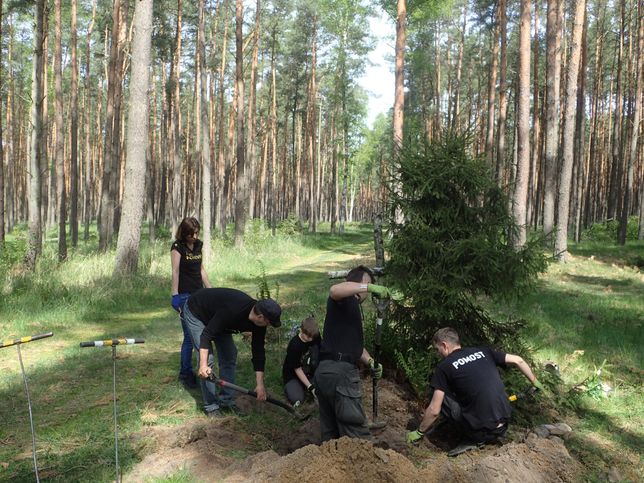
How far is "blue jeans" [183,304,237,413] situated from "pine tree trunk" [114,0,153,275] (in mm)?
7013

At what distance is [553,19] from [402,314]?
51.5 feet

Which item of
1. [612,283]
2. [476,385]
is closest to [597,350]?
[476,385]

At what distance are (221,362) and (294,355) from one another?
987 millimetres

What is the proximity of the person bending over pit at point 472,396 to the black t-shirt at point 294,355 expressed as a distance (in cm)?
166

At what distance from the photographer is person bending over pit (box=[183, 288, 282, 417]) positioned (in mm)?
4617

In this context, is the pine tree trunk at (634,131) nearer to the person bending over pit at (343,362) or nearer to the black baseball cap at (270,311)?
the person bending over pit at (343,362)

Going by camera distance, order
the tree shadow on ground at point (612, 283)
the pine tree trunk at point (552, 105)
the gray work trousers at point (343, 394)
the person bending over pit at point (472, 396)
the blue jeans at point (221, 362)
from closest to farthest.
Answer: the gray work trousers at point (343, 394) < the person bending over pit at point (472, 396) < the blue jeans at point (221, 362) < the tree shadow on ground at point (612, 283) < the pine tree trunk at point (552, 105)

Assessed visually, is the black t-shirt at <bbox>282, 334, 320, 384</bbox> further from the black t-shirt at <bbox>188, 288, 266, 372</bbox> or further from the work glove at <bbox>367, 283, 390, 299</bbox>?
the work glove at <bbox>367, 283, 390, 299</bbox>

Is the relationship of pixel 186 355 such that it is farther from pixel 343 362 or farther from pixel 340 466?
pixel 340 466

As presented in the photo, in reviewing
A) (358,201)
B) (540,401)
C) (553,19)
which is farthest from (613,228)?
(358,201)

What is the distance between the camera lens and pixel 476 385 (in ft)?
15.8

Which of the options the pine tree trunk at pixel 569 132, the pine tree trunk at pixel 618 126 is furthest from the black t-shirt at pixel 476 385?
the pine tree trunk at pixel 618 126

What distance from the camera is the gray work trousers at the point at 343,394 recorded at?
408 centimetres

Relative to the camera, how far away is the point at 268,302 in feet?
14.7
